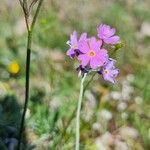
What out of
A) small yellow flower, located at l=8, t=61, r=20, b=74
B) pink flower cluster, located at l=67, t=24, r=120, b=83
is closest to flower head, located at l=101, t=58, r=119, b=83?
pink flower cluster, located at l=67, t=24, r=120, b=83

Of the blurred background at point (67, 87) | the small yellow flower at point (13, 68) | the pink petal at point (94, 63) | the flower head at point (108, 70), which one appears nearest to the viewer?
the pink petal at point (94, 63)

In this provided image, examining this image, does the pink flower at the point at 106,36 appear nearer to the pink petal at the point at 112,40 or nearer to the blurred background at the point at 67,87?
the pink petal at the point at 112,40

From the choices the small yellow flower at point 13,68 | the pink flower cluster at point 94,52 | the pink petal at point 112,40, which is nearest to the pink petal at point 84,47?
the pink flower cluster at point 94,52

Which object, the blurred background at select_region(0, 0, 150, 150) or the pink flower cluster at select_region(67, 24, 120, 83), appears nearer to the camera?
the pink flower cluster at select_region(67, 24, 120, 83)

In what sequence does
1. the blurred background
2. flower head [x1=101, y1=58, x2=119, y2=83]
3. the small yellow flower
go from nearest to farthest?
flower head [x1=101, y1=58, x2=119, y2=83]
the blurred background
the small yellow flower

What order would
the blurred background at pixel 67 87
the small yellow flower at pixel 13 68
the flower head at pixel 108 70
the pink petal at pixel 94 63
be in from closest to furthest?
the pink petal at pixel 94 63
the flower head at pixel 108 70
the blurred background at pixel 67 87
the small yellow flower at pixel 13 68

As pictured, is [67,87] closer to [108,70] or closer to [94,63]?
[108,70]

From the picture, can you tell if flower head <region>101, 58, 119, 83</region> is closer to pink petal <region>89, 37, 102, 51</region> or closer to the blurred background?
pink petal <region>89, 37, 102, 51</region>

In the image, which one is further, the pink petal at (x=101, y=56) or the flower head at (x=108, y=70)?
the flower head at (x=108, y=70)
